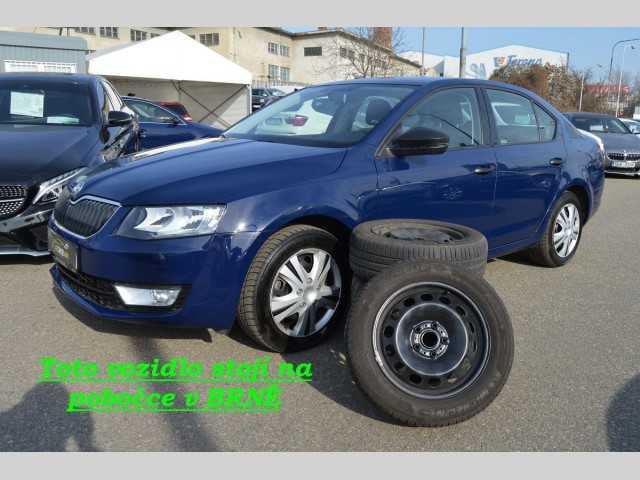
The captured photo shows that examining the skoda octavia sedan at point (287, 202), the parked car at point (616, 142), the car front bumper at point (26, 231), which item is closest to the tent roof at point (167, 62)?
the parked car at point (616, 142)

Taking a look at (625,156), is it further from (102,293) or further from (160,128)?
(102,293)

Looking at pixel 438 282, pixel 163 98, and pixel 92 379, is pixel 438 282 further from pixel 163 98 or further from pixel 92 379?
pixel 163 98

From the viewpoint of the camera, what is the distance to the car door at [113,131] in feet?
18.4

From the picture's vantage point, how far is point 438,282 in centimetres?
272

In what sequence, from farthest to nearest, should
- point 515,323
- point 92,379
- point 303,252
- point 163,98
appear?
point 163,98 → point 515,323 → point 303,252 → point 92,379

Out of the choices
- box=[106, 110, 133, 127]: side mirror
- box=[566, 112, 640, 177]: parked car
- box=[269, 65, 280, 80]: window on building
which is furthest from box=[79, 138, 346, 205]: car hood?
box=[269, 65, 280, 80]: window on building

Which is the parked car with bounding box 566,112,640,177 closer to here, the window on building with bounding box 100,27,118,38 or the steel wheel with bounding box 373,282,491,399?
the steel wheel with bounding box 373,282,491,399

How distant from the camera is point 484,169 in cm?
410

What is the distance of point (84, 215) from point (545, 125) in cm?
381

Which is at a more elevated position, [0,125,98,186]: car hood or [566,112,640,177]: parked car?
[0,125,98,186]: car hood

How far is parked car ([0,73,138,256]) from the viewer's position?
181 inches

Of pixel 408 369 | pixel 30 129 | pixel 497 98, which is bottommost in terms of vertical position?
pixel 408 369

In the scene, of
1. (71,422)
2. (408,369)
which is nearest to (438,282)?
(408,369)

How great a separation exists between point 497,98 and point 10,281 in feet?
13.6
